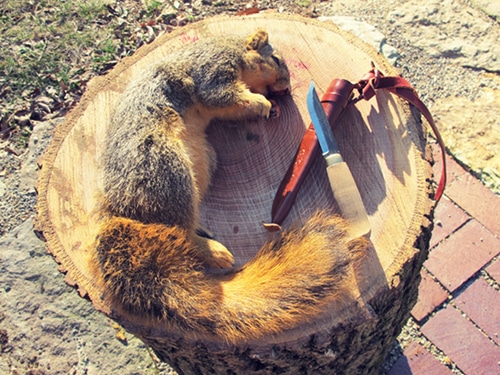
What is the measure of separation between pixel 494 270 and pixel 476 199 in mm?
622

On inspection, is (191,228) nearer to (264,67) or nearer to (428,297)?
(264,67)

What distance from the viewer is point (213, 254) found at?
2.35m

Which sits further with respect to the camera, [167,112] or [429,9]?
[429,9]

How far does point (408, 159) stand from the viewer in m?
2.63

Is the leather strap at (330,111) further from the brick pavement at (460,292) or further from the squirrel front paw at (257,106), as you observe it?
the brick pavement at (460,292)

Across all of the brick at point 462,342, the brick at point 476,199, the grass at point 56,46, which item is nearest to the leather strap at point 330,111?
the brick at point 462,342

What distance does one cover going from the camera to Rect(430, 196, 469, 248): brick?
3799mm

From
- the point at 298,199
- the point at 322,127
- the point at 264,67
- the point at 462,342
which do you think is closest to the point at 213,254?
the point at 298,199

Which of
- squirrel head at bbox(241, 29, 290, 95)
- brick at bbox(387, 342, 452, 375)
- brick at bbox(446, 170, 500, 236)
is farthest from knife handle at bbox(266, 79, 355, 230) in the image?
brick at bbox(446, 170, 500, 236)

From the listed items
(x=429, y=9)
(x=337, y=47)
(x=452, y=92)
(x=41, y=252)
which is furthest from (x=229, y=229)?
(x=429, y=9)

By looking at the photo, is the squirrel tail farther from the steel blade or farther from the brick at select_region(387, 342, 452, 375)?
the brick at select_region(387, 342, 452, 375)

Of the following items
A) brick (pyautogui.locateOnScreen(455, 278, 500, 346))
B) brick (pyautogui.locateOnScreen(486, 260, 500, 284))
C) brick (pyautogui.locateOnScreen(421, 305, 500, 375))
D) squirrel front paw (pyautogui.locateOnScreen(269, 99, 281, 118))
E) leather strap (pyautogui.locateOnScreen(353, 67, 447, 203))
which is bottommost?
brick (pyautogui.locateOnScreen(421, 305, 500, 375))

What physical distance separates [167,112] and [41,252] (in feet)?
6.33

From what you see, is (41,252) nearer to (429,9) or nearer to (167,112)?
(167,112)
